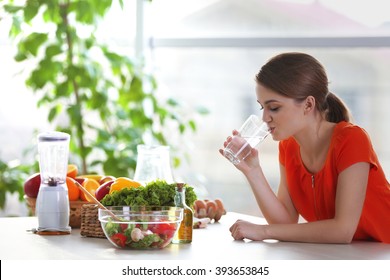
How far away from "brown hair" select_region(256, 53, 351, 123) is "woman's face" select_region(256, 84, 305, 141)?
16 millimetres

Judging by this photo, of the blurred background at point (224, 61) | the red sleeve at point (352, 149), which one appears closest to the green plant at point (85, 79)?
the blurred background at point (224, 61)

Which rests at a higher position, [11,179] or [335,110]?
[335,110]

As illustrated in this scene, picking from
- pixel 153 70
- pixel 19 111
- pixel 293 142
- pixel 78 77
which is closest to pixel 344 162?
pixel 293 142

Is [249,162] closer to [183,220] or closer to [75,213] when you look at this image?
[183,220]

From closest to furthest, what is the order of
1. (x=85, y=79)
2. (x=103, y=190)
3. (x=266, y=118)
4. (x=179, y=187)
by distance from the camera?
1. (x=179, y=187)
2. (x=266, y=118)
3. (x=103, y=190)
4. (x=85, y=79)

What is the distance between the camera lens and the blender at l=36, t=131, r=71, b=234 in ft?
7.40

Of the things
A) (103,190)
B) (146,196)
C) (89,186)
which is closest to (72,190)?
(89,186)

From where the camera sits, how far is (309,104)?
2.28 metres

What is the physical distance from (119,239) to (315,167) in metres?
0.75

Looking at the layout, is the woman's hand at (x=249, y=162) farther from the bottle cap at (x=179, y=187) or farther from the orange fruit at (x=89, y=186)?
the orange fruit at (x=89, y=186)

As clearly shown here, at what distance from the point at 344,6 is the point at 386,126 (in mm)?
749

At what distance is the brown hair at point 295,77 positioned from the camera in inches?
87.5

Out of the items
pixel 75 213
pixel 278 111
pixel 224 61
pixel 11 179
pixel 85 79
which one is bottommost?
pixel 11 179

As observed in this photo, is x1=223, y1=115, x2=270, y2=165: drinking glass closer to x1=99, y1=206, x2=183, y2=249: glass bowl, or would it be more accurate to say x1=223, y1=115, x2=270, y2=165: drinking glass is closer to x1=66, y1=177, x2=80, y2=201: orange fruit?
x1=99, y1=206, x2=183, y2=249: glass bowl
